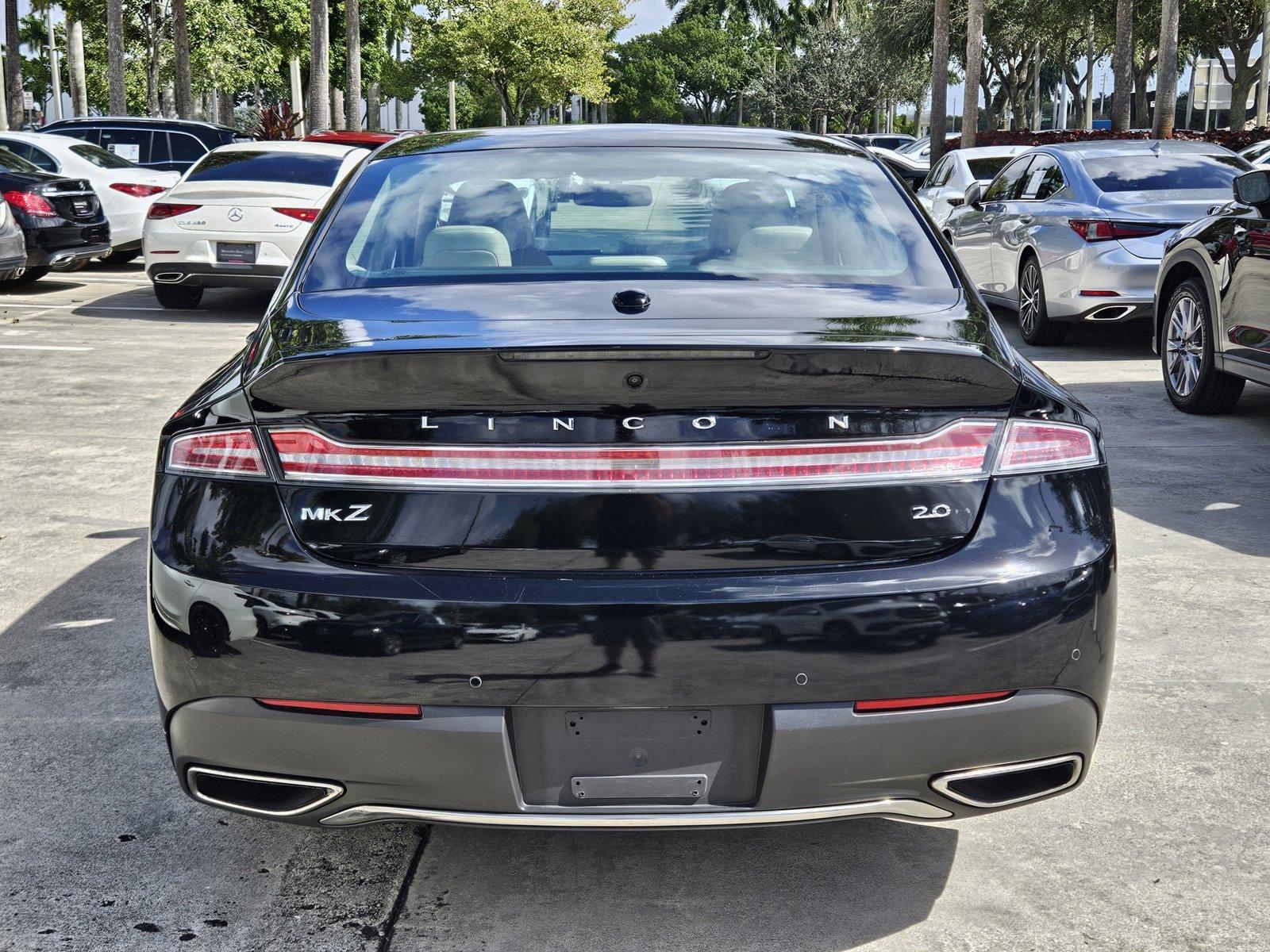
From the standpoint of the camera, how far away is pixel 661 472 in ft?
8.38

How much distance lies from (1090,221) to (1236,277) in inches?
112

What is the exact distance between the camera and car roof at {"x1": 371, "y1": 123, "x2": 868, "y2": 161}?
403 cm

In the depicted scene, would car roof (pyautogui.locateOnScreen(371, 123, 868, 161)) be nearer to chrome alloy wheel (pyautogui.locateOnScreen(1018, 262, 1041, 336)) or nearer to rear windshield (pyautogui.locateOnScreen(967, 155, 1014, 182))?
chrome alloy wheel (pyautogui.locateOnScreen(1018, 262, 1041, 336))

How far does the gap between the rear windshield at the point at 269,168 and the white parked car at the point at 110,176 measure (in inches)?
124

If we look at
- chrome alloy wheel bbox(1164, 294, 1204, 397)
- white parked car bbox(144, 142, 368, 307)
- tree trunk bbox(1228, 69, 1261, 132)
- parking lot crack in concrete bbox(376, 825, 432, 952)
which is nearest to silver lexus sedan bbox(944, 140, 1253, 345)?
chrome alloy wheel bbox(1164, 294, 1204, 397)

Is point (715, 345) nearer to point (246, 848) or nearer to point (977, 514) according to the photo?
point (977, 514)

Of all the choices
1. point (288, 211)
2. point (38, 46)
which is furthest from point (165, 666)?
point (38, 46)

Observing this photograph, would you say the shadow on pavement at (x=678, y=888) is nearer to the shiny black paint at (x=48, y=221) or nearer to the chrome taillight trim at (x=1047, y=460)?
the chrome taillight trim at (x=1047, y=460)

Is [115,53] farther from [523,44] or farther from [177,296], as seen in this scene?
[523,44]

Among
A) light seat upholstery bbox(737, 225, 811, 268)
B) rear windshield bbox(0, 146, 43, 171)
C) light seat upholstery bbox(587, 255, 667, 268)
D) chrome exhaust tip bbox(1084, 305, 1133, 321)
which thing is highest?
rear windshield bbox(0, 146, 43, 171)

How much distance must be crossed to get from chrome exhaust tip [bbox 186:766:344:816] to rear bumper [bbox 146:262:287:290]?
9865 mm

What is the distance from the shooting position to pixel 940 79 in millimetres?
37938

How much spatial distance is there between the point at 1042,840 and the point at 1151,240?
25.5 ft

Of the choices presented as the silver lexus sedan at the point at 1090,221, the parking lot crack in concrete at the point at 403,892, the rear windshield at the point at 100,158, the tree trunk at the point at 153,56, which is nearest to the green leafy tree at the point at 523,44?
the tree trunk at the point at 153,56
